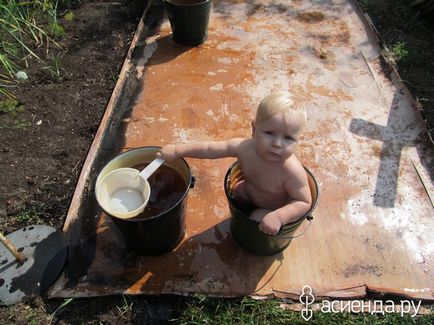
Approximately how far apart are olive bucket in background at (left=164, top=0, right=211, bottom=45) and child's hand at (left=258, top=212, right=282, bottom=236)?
2533 mm

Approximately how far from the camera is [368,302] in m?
2.07

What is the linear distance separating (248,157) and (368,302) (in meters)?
1.17

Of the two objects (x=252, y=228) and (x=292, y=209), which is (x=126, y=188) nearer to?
(x=252, y=228)

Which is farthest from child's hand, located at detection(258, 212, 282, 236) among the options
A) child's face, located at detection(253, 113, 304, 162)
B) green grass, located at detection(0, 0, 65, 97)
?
green grass, located at detection(0, 0, 65, 97)

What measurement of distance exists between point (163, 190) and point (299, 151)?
1.25 metres

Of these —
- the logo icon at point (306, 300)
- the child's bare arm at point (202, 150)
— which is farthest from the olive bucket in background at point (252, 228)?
the logo icon at point (306, 300)

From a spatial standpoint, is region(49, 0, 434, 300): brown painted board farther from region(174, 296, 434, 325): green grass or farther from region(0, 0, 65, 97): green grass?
region(0, 0, 65, 97): green grass

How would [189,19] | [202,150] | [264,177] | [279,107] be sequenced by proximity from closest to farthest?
[279,107] < [264,177] < [202,150] < [189,19]

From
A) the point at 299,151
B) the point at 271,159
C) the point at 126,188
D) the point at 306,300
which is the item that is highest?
the point at 271,159

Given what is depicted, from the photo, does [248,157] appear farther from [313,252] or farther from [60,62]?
[60,62]

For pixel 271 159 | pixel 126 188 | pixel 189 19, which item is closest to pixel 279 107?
pixel 271 159

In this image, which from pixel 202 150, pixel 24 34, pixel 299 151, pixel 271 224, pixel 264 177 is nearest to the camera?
pixel 271 224

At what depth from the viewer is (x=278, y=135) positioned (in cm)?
168

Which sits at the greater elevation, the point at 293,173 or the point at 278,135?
the point at 278,135
